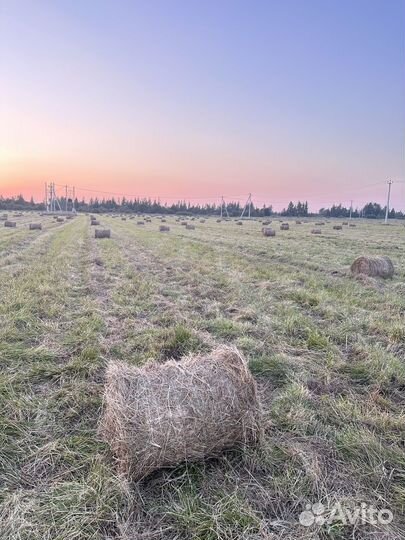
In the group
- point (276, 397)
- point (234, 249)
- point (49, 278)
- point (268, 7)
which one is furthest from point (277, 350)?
point (268, 7)

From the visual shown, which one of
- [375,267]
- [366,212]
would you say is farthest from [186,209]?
[375,267]

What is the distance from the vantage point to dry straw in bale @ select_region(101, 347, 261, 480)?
108 inches

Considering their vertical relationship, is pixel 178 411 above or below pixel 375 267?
below

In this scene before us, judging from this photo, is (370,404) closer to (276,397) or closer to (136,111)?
(276,397)

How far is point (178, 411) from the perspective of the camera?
2.81 m

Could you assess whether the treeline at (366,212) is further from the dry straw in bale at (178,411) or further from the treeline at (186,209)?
the dry straw in bale at (178,411)

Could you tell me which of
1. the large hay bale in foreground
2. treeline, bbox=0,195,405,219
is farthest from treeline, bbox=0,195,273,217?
the large hay bale in foreground

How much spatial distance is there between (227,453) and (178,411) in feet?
2.18

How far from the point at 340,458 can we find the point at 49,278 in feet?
26.4

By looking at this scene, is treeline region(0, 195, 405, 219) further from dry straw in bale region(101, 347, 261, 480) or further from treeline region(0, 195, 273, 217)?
dry straw in bale region(101, 347, 261, 480)

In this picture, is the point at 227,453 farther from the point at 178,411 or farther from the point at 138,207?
the point at 138,207

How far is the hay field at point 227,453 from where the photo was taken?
2.44 metres

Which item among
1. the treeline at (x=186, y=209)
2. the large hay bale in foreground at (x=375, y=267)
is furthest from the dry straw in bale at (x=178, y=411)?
the treeline at (x=186, y=209)

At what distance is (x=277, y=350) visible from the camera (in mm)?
5141
